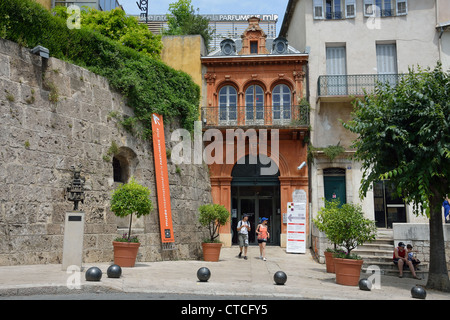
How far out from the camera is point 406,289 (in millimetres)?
9953

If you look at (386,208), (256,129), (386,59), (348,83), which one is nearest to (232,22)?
(386,59)

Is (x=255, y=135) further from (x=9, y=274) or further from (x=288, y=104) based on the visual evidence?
A: (x=9, y=274)

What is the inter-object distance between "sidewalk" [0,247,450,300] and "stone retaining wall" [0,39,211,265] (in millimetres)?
1125

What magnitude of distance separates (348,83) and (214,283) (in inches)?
502

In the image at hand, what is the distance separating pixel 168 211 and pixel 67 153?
157 inches

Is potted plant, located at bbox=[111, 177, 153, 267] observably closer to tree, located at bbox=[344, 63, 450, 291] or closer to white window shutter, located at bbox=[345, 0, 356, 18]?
tree, located at bbox=[344, 63, 450, 291]

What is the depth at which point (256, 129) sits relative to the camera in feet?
60.8

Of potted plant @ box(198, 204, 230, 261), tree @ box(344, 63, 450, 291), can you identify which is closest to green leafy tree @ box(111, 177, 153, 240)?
potted plant @ box(198, 204, 230, 261)

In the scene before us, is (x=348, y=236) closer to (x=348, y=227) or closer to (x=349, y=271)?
(x=348, y=227)

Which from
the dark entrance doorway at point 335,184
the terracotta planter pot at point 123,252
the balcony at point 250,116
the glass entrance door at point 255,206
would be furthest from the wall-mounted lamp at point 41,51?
the dark entrance doorway at point 335,184

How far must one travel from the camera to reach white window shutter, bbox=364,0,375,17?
19.1 metres

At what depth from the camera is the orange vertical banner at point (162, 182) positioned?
1363cm

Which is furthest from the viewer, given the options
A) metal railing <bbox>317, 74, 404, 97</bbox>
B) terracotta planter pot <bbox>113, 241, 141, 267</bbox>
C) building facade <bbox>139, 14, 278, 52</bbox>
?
building facade <bbox>139, 14, 278, 52</bbox>

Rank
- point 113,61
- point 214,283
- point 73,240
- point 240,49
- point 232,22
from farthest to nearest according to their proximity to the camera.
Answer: point 232,22, point 240,49, point 113,61, point 73,240, point 214,283
